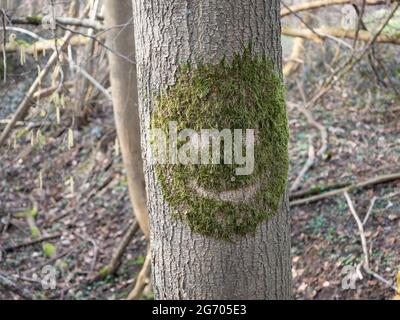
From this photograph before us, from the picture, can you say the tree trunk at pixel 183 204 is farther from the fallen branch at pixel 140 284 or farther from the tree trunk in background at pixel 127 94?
the fallen branch at pixel 140 284

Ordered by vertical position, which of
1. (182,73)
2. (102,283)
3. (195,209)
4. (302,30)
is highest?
(302,30)

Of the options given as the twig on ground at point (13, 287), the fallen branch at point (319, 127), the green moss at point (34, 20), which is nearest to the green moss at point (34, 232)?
the twig on ground at point (13, 287)

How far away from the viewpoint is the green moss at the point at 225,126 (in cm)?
221

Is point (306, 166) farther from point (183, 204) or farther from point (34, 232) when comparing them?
point (183, 204)

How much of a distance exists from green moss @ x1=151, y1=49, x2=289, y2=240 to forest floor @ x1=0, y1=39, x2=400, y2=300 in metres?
2.94

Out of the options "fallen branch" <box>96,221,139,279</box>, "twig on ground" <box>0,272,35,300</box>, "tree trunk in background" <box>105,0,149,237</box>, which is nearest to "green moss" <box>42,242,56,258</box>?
"fallen branch" <box>96,221,139,279</box>

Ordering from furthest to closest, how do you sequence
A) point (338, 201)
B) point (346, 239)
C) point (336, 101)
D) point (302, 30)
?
point (336, 101), point (302, 30), point (338, 201), point (346, 239)

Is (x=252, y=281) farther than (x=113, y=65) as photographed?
No

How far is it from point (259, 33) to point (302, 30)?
6.25 metres

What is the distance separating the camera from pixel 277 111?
7.83ft

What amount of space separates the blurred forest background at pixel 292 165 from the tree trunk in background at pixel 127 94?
0.69 ft

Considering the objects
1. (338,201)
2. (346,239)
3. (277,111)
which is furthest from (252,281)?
(338,201)

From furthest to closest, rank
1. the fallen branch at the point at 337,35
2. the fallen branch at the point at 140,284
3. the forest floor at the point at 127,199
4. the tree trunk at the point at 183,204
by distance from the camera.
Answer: the fallen branch at the point at 337,35
the fallen branch at the point at 140,284
the forest floor at the point at 127,199
the tree trunk at the point at 183,204
